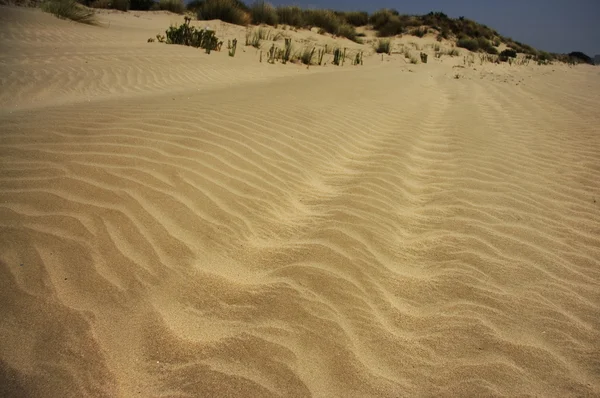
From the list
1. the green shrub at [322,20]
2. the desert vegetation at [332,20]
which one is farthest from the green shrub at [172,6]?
the green shrub at [322,20]

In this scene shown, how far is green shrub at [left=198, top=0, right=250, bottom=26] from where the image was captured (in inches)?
678

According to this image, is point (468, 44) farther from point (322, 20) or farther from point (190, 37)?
point (190, 37)

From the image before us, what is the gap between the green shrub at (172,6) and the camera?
20.1 meters

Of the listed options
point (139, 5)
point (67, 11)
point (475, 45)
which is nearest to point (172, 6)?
point (139, 5)

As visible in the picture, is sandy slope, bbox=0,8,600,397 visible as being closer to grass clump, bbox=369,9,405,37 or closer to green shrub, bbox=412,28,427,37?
green shrub, bbox=412,28,427,37

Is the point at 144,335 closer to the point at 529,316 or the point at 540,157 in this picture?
the point at 529,316

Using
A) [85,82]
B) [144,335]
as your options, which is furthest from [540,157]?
[85,82]

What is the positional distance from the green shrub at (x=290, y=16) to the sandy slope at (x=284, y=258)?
16.7m

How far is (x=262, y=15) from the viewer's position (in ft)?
61.2

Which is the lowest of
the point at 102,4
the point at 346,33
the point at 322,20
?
the point at 102,4

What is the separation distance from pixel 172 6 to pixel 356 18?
11.8m

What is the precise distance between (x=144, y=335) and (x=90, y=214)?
107cm

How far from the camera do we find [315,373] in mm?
1704

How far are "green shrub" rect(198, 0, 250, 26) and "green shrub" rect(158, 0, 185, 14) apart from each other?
9.85 ft
